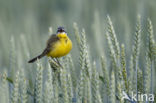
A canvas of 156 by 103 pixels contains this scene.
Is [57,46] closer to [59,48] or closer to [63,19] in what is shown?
[59,48]

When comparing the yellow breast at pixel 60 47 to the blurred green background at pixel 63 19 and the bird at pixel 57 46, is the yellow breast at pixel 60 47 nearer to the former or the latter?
the bird at pixel 57 46

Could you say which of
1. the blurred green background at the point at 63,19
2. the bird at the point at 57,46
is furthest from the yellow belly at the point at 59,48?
the blurred green background at the point at 63,19

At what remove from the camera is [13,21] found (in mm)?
4645

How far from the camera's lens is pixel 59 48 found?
7.64 feet

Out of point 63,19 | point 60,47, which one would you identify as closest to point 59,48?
point 60,47

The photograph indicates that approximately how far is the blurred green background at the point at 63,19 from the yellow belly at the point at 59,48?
29 centimetres

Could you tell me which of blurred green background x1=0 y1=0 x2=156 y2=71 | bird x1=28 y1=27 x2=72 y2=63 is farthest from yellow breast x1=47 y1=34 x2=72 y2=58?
blurred green background x1=0 y1=0 x2=156 y2=71

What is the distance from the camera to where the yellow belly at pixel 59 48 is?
226 cm

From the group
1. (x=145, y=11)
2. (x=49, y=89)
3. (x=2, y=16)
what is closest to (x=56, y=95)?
(x=49, y=89)

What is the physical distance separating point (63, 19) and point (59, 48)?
198 centimetres

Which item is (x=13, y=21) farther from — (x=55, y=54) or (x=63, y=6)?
(x=55, y=54)

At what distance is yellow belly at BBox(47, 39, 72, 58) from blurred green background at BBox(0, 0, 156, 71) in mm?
289

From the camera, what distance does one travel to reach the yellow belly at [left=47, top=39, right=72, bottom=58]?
2.26 meters

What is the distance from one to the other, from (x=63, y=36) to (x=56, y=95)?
45.5 inches
